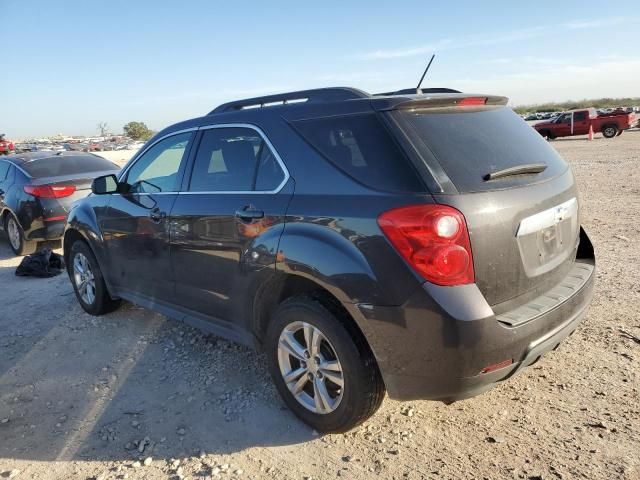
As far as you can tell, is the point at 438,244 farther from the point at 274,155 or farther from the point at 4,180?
the point at 4,180

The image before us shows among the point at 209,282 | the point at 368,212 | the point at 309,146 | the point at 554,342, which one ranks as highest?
the point at 309,146

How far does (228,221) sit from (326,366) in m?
1.10

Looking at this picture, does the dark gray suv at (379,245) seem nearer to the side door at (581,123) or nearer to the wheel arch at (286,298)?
the wheel arch at (286,298)

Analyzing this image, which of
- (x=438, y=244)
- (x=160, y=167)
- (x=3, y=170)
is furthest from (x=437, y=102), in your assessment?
(x=3, y=170)

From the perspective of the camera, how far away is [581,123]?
28078 mm

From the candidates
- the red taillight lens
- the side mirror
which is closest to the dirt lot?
the side mirror

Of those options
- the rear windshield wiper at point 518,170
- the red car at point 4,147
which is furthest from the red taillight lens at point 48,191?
the red car at point 4,147

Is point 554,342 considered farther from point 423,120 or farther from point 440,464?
point 423,120

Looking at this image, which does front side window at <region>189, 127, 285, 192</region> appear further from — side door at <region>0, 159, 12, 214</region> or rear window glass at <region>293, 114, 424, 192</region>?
side door at <region>0, 159, 12, 214</region>

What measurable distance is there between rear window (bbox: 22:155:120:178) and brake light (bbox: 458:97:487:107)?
7.17 meters

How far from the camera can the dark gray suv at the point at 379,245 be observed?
229cm

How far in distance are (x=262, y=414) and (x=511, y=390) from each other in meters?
1.57

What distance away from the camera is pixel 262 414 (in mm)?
3109

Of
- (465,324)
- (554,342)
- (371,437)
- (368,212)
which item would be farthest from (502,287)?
(371,437)
